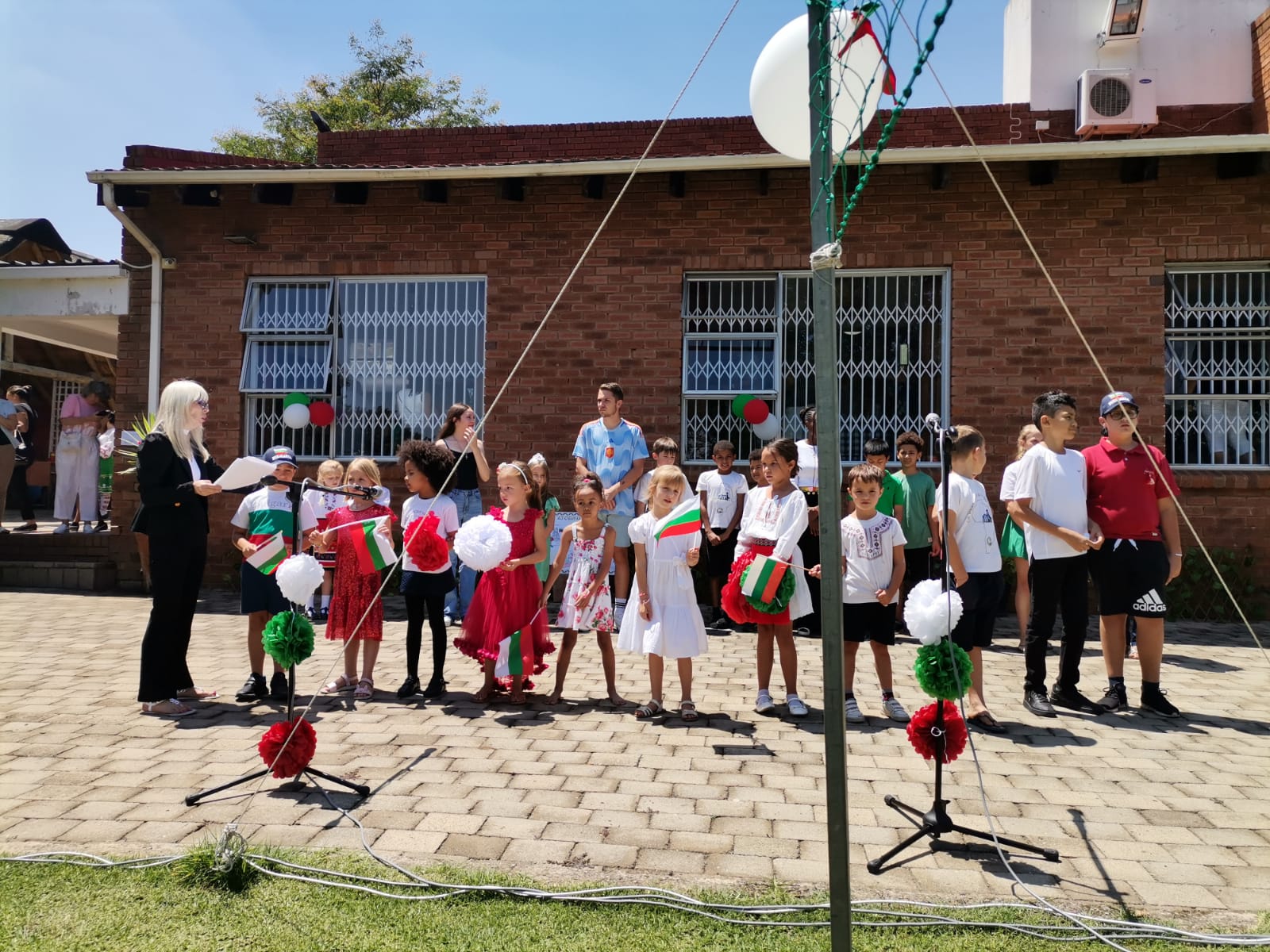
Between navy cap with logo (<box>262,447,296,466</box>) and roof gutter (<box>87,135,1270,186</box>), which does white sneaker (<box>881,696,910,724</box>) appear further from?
roof gutter (<box>87,135,1270,186</box>)

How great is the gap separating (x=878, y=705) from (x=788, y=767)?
1.47m

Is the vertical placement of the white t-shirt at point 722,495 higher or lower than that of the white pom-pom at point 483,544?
higher

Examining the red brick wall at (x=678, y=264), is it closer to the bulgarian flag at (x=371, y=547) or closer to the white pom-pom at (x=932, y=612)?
the bulgarian flag at (x=371, y=547)

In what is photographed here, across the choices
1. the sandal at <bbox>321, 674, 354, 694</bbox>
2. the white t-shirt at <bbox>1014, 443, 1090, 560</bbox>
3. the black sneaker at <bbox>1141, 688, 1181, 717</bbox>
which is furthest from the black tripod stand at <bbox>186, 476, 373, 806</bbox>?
the black sneaker at <bbox>1141, 688, 1181, 717</bbox>

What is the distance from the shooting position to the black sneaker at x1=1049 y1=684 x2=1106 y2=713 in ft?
17.7

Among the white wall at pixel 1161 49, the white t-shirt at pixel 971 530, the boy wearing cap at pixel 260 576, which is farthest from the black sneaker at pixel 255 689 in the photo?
the white wall at pixel 1161 49

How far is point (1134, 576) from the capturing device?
5309mm

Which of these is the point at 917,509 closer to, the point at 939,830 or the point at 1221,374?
the point at 1221,374

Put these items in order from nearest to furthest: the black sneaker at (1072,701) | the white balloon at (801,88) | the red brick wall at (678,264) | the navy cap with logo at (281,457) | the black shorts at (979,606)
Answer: the white balloon at (801,88), the black shorts at (979,606), the black sneaker at (1072,701), the navy cap with logo at (281,457), the red brick wall at (678,264)

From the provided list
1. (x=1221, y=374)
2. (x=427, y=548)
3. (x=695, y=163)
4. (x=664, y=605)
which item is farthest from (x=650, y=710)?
(x=1221, y=374)

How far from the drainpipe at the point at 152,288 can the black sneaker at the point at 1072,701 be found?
934 cm

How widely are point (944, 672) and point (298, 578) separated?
2.74 metres

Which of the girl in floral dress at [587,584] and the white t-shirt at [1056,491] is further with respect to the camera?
the girl in floral dress at [587,584]

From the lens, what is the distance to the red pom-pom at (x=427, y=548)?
5625mm
